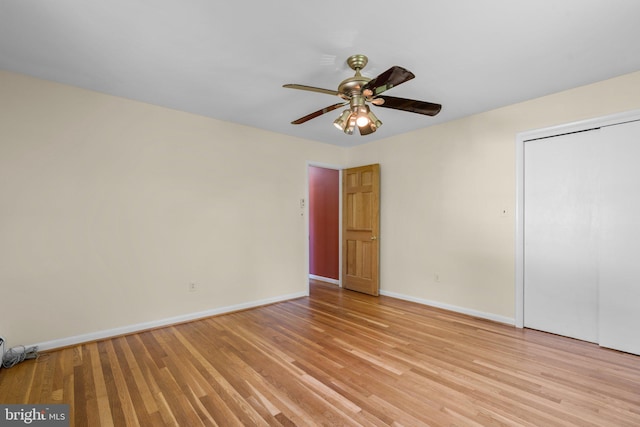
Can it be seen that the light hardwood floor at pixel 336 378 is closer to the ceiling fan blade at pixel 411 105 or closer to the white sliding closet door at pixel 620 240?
the white sliding closet door at pixel 620 240

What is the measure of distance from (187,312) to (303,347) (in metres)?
1.68

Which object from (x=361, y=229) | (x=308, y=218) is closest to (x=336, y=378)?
(x=361, y=229)

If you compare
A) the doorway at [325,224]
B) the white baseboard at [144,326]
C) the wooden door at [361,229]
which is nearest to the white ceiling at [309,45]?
the wooden door at [361,229]

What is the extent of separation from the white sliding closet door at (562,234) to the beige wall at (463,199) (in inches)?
7.2

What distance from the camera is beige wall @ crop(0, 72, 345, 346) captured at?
2711 mm

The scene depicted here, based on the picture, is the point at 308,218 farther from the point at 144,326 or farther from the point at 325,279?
the point at 144,326

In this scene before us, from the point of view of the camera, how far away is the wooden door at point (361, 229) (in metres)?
4.79

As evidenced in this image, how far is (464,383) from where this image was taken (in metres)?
2.25

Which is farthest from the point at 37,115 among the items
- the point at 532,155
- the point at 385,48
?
the point at 532,155

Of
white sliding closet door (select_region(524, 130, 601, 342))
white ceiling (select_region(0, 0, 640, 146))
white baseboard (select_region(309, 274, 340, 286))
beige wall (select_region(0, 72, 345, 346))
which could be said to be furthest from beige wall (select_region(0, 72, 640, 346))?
white baseboard (select_region(309, 274, 340, 286))

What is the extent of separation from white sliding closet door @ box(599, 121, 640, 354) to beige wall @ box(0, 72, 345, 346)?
12.4 feet

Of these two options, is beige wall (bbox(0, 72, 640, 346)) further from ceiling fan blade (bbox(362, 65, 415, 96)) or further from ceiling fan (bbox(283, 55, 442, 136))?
ceiling fan blade (bbox(362, 65, 415, 96))

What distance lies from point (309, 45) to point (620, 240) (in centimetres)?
337

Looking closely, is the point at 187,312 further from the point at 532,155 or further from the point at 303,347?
the point at 532,155
